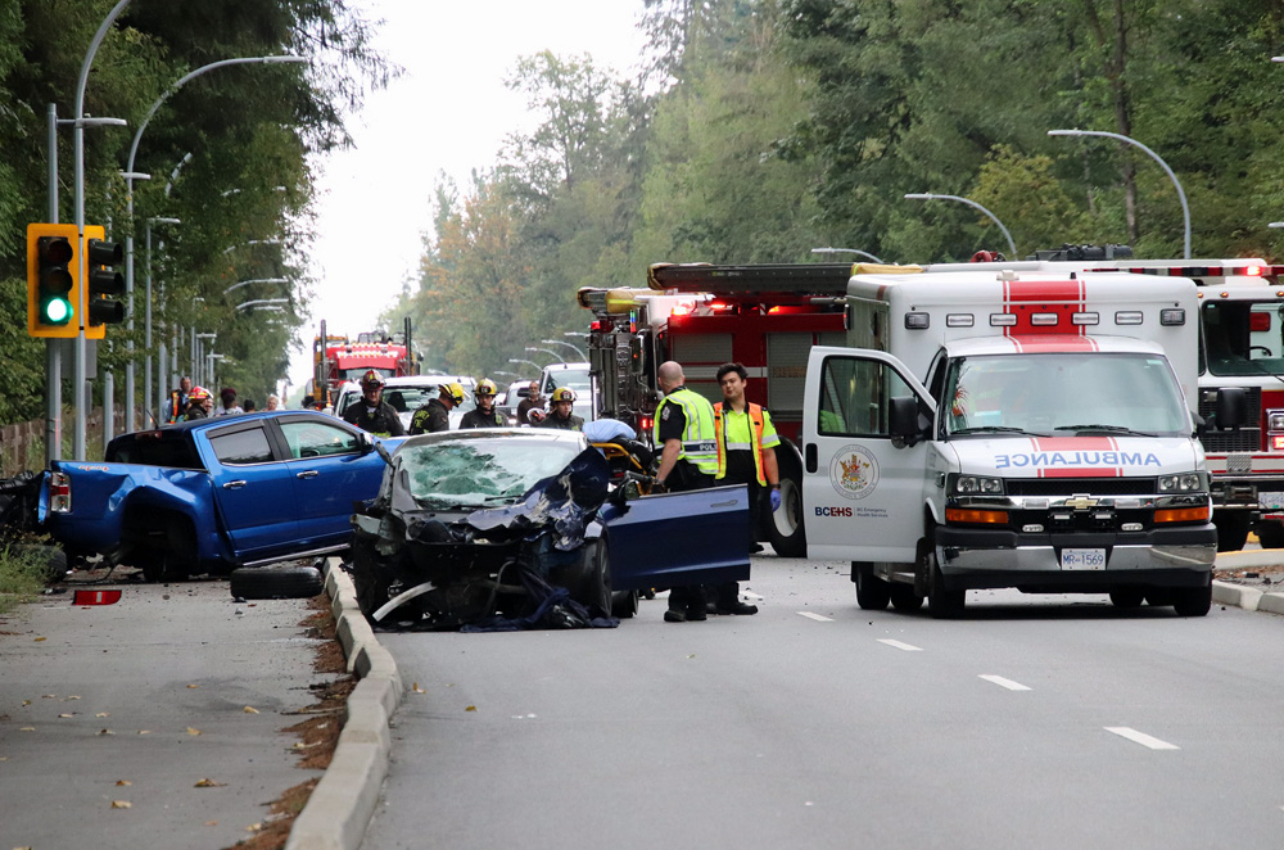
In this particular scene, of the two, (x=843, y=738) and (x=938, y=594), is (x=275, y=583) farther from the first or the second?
(x=843, y=738)

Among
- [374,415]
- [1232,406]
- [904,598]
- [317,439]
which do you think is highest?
[1232,406]

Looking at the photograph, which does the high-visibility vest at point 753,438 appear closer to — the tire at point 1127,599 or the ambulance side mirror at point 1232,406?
the tire at point 1127,599

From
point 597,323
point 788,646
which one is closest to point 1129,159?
point 597,323

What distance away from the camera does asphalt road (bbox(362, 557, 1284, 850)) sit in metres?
7.76

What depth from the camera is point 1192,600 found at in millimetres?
15906

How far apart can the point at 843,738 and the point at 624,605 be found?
6.65 metres

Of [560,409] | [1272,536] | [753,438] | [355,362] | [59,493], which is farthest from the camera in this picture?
[355,362]

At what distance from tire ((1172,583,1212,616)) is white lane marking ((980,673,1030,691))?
4.15 meters

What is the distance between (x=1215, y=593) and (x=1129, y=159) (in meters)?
35.6

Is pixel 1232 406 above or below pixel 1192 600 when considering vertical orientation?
above

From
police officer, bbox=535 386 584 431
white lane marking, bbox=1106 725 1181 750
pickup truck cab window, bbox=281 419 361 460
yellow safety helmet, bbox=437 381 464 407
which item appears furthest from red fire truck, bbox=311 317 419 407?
white lane marking, bbox=1106 725 1181 750

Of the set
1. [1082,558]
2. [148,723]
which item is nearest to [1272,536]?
[1082,558]

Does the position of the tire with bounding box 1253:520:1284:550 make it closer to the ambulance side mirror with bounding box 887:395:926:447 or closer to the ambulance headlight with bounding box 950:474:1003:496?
the ambulance side mirror with bounding box 887:395:926:447

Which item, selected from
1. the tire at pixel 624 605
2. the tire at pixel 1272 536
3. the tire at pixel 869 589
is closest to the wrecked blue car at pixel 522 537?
the tire at pixel 624 605
